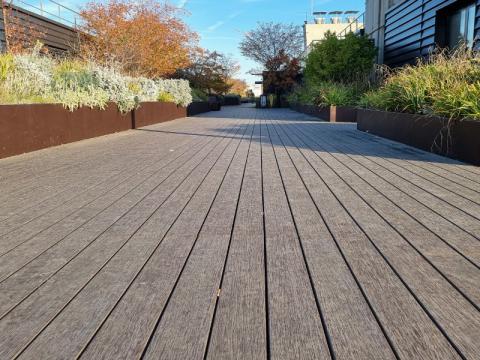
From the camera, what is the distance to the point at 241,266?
219 cm

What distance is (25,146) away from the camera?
6352 millimetres

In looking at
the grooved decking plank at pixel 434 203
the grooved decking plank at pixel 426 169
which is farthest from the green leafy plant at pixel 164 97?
the grooved decking plank at pixel 434 203

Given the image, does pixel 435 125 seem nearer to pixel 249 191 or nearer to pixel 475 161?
pixel 475 161

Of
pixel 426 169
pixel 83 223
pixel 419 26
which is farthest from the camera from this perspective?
pixel 419 26

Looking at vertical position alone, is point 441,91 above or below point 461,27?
below

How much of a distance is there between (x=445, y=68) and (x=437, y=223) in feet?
17.4

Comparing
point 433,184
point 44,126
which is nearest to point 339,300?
point 433,184

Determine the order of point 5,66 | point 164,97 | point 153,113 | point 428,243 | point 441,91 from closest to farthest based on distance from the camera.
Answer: point 428,243
point 441,91
point 5,66
point 153,113
point 164,97

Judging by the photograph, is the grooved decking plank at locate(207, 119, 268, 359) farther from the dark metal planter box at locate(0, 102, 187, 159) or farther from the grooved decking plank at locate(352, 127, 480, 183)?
the dark metal planter box at locate(0, 102, 187, 159)

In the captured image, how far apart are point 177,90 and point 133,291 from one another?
15.8 m

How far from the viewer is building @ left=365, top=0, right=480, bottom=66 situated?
35.1 ft

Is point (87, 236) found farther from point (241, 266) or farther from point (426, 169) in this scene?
point (426, 169)

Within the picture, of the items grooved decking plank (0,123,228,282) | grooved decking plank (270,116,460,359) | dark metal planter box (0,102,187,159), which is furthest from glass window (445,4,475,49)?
grooved decking plank (270,116,460,359)

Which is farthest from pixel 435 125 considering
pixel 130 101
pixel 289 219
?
pixel 130 101
